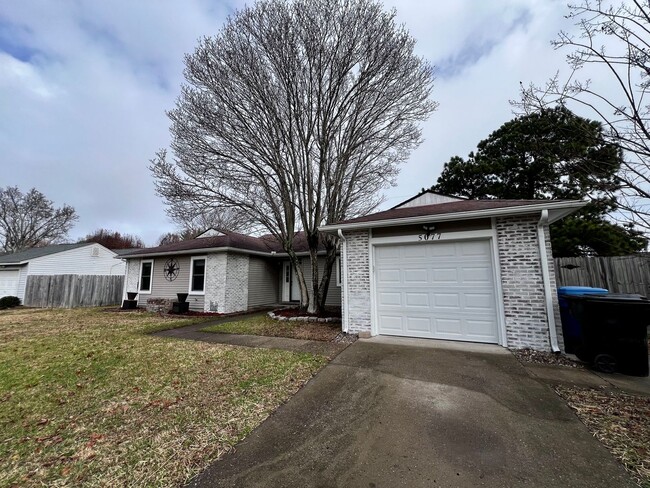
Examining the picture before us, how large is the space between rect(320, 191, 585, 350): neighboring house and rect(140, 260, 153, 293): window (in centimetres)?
1112

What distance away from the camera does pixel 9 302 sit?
15.7 m

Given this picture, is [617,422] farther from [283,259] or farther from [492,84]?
[283,259]

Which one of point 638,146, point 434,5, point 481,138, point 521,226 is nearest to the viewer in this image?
point 638,146

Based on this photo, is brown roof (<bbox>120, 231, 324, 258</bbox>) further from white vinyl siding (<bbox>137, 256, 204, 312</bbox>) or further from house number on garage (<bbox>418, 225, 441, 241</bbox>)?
house number on garage (<bbox>418, 225, 441, 241</bbox>)

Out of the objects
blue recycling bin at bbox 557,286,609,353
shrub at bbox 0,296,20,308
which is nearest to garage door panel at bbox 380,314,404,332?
blue recycling bin at bbox 557,286,609,353

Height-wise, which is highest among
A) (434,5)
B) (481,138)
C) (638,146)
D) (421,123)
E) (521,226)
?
(481,138)

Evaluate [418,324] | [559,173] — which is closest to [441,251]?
[418,324]

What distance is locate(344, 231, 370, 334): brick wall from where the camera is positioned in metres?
6.53

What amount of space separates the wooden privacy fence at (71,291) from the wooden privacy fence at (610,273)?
2142cm

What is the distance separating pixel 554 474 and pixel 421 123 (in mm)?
10109

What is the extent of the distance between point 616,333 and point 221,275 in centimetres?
1163

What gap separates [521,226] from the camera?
536 cm

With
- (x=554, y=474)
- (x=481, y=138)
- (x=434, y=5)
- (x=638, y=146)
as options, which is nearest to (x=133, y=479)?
(x=554, y=474)

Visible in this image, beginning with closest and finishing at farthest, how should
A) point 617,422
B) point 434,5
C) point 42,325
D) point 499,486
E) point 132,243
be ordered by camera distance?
point 499,486
point 617,422
point 434,5
point 42,325
point 132,243
